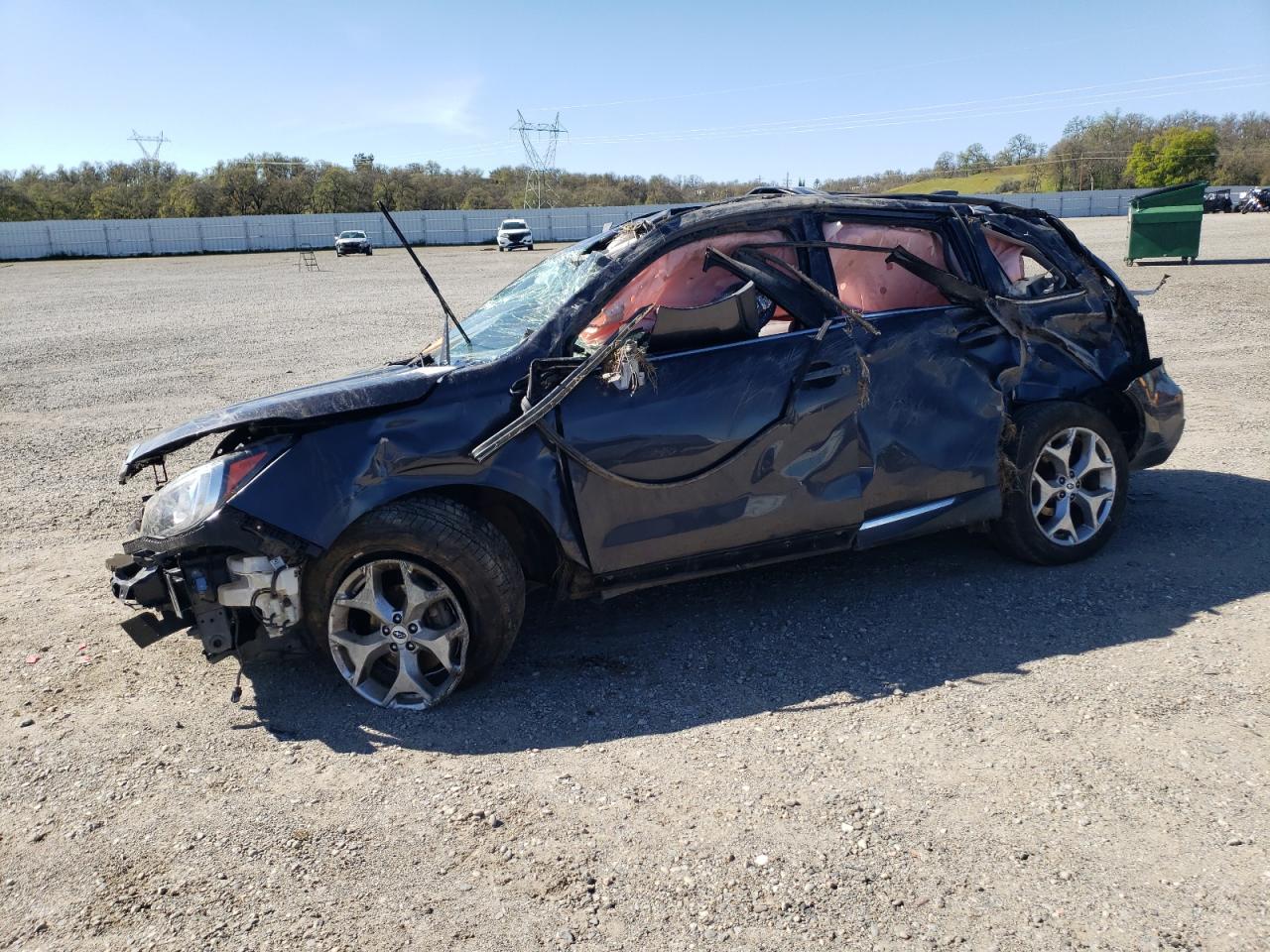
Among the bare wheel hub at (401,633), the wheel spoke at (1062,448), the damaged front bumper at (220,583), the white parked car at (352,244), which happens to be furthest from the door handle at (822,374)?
the white parked car at (352,244)

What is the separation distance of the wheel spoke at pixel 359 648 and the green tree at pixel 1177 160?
95.4 metres

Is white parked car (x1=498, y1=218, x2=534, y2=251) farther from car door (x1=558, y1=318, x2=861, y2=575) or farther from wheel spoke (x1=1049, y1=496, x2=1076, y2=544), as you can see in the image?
car door (x1=558, y1=318, x2=861, y2=575)

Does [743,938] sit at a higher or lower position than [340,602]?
lower

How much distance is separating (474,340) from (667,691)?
1.96 m

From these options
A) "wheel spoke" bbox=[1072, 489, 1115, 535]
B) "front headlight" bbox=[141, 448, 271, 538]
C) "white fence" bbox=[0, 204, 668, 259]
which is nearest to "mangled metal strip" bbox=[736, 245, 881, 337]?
"wheel spoke" bbox=[1072, 489, 1115, 535]

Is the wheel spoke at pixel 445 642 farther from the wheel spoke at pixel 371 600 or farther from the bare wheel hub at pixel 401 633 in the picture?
the wheel spoke at pixel 371 600

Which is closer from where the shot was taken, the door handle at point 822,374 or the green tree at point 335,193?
the door handle at point 822,374

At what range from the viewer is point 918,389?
4.72 m

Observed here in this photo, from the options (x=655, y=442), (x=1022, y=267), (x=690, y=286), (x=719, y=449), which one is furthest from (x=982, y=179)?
(x=655, y=442)

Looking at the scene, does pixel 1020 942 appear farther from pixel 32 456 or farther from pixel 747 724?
pixel 32 456

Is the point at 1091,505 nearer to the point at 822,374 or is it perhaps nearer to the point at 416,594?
the point at 822,374

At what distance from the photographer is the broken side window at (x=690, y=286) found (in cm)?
445

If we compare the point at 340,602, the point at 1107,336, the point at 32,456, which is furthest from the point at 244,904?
the point at 32,456

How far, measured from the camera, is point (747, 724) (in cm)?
383
